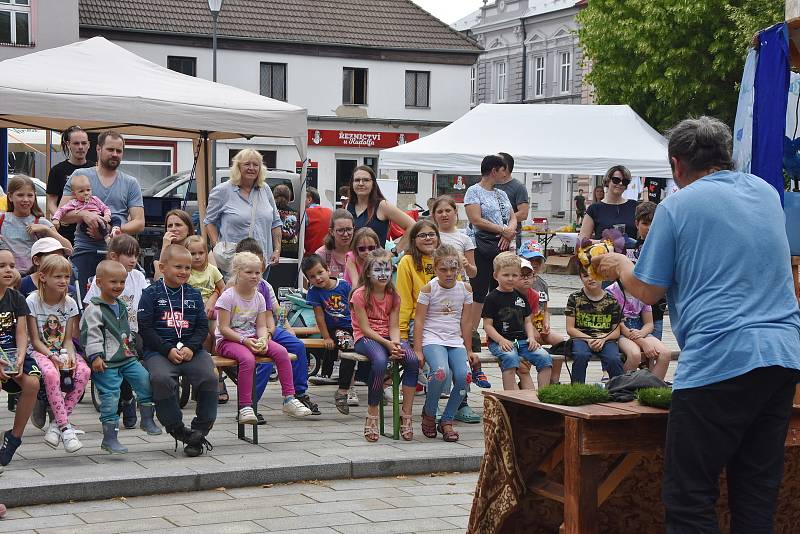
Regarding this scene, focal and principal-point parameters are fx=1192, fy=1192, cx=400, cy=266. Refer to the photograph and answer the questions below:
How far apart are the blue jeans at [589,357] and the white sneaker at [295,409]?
81.9 inches

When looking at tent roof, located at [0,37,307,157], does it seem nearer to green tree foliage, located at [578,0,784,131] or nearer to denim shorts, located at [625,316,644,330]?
denim shorts, located at [625,316,644,330]

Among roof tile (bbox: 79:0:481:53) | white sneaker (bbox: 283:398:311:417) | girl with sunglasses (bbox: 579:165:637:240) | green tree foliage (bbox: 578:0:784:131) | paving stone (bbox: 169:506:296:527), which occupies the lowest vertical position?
paving stone (bbox: 169:506:296:527)

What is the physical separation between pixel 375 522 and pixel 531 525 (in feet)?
3.34

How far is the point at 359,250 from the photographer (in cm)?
949

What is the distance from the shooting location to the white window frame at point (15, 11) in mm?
32719

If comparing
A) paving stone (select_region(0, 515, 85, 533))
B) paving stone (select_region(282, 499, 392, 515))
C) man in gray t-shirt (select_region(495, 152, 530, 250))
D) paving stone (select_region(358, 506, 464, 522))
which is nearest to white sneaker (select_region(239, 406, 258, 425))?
paving stone (select_region(282, 499, 392, 515))

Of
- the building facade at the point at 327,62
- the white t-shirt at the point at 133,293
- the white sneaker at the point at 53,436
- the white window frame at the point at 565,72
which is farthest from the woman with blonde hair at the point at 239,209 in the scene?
the white window frame at the point at 565,72

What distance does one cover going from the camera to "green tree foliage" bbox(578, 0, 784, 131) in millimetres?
34219

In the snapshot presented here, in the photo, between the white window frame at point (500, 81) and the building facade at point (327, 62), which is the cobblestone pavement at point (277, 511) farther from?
the white window frame at point (500, 81)

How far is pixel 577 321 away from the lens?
30.0 ft

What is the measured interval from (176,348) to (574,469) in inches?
135

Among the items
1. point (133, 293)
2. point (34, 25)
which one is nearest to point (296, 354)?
point (133, 293)

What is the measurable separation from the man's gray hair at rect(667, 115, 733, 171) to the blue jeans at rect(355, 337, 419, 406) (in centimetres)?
400

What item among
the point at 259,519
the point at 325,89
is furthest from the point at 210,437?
the point at 325,89
